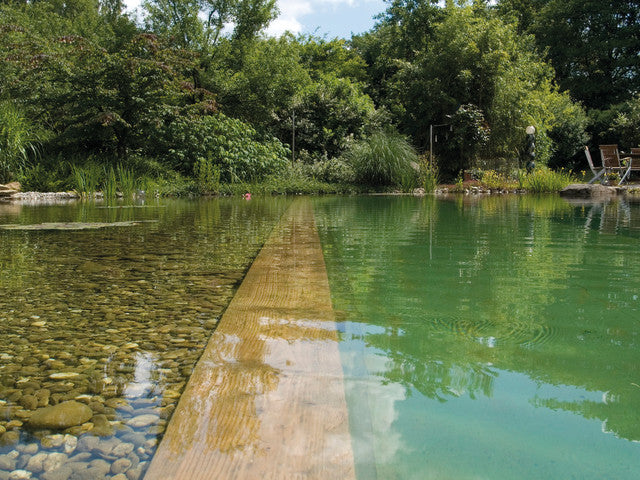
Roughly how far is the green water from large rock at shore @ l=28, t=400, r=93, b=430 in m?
0.55

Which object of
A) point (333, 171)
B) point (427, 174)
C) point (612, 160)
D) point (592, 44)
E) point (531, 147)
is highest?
point (592, 44)

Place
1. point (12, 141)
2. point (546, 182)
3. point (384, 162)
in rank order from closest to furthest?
point (12, 141) → point (546, 182) → point (384, 162)

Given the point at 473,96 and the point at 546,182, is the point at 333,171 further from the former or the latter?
the point at 546,182

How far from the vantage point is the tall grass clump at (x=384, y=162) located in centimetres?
1436

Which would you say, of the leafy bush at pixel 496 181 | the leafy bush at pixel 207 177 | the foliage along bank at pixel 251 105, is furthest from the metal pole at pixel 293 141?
the leafy bush at pixel 496 181

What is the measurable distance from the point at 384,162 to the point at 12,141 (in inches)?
352

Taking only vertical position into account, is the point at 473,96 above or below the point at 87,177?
above

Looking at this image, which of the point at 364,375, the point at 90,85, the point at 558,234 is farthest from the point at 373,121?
the point at 364,375

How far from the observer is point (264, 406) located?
3.23ft

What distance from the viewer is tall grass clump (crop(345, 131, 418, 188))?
47.1 ft

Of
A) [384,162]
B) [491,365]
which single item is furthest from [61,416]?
[384,162]

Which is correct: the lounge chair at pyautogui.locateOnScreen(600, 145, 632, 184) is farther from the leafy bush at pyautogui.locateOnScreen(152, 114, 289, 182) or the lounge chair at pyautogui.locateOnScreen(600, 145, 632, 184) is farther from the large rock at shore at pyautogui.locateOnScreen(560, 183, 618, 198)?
the leafy bush at pyautogui.locateOnScreen(152, 114, 289, 182)

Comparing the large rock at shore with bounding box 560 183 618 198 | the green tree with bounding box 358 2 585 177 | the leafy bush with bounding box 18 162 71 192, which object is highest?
the green tree with bounding box 358 2 585 177

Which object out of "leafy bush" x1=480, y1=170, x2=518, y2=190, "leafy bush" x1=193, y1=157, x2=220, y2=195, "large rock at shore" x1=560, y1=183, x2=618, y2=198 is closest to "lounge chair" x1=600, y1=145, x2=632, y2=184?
"leafy bush" x1=480, y1=170, x2=518, y2=190
